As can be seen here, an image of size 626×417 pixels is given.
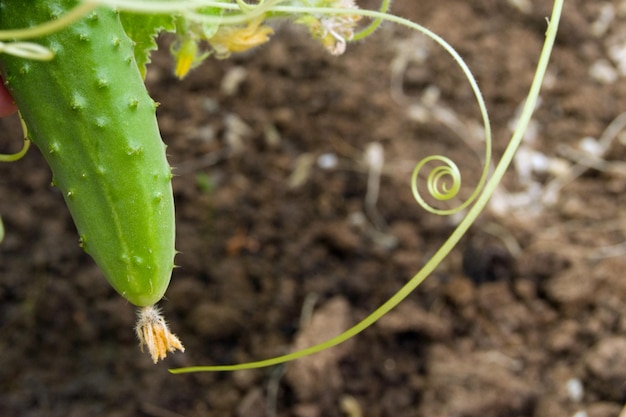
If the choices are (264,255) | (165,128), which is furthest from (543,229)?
(165,128)

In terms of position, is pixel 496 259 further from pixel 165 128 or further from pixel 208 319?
pixel 165 128

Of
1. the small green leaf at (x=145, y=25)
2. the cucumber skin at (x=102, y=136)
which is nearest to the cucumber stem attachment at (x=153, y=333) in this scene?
the cucumber skin at (x=102, y=136)

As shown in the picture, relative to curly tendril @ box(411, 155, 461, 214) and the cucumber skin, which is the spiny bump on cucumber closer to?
the cucumber skin

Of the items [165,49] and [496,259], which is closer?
[496,259]

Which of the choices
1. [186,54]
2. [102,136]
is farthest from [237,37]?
[102,136]

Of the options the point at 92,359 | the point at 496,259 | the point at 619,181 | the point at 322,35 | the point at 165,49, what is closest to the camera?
the point at 322,35

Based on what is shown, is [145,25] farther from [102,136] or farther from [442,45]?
[442,45]

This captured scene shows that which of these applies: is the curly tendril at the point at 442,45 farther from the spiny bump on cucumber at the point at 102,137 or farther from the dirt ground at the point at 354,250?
the dirt ground at the point at 354,250
